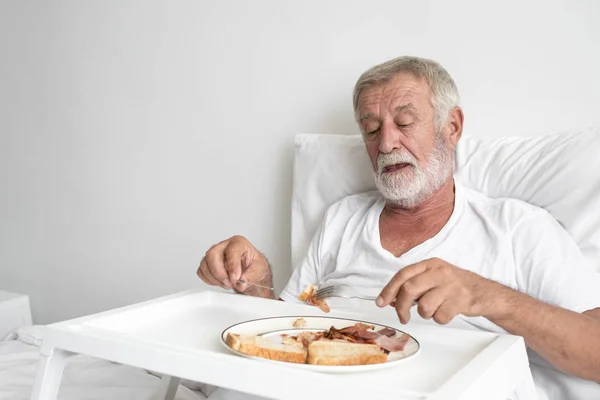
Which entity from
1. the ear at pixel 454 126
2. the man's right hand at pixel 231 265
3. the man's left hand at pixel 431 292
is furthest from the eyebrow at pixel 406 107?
the man's left hand at pixel 431 292

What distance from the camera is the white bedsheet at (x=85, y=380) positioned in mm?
1610

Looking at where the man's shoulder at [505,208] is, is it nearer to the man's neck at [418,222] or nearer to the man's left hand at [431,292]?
the man's neck at [418,222]

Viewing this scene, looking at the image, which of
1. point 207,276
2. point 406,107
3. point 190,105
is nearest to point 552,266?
point 406,107

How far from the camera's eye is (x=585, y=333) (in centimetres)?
112

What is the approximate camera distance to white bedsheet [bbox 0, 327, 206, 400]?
1.61 meters

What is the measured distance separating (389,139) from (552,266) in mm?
446

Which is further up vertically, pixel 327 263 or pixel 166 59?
pixel 166 59

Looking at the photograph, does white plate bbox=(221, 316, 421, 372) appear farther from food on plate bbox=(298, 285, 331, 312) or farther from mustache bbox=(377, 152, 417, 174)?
mustache bbox=(377, 152, 417, 174)

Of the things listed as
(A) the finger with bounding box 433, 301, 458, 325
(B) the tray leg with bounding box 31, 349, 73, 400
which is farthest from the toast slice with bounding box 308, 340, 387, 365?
(B) the tray leg with bounding box 31, 349, 73, 400

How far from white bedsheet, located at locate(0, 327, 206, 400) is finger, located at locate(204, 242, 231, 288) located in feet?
1.39

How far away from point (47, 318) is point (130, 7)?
51.2 inches

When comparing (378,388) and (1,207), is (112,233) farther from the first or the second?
(378,388)

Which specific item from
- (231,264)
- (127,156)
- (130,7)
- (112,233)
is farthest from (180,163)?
(231,264)

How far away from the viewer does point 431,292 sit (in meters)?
0.97
